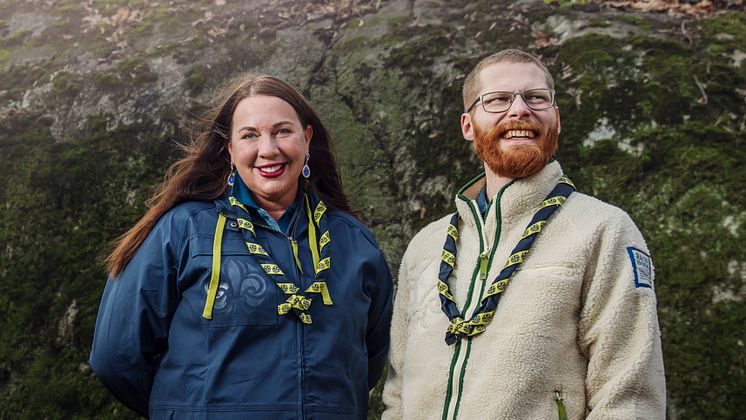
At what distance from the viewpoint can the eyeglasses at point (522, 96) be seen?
8.12 ft

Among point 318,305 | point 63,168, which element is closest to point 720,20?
point 318,305

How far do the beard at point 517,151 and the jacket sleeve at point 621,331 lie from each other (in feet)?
1.13

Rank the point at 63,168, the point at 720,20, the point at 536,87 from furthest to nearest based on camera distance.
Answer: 1. the point at 63,168
2. the point at 720,20
3. the point at 536,87

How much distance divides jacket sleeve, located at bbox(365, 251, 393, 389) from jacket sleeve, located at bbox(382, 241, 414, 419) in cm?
25

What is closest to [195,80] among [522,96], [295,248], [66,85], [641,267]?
[66,85]

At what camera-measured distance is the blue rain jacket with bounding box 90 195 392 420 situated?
8.57ft

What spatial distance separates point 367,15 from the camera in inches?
205

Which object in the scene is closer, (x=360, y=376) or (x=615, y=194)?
(x=360, y=376)

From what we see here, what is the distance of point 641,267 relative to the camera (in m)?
2.19

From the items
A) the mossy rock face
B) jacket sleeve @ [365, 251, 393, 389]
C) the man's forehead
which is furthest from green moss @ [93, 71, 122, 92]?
the man's forehead

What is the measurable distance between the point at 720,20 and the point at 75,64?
4.40 metres

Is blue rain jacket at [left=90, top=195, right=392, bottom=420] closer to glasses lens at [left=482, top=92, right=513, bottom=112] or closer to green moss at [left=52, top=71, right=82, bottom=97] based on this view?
glasses lens at [left=482, top=92, right=513, bottom=112]

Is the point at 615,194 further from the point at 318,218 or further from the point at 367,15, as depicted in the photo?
the point at 367,15

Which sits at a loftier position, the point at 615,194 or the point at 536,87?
the point at 536,87
